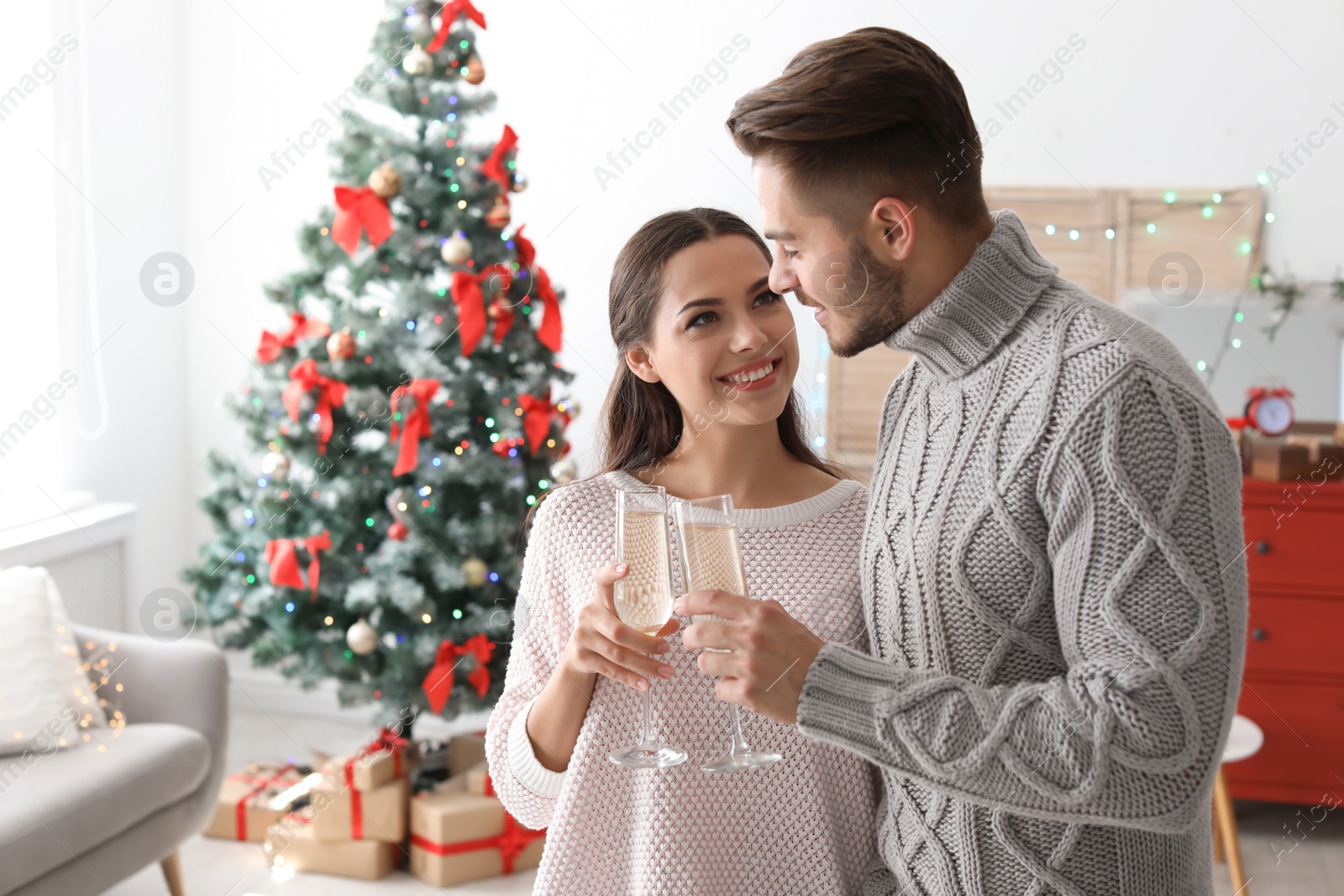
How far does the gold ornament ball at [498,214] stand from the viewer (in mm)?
2949

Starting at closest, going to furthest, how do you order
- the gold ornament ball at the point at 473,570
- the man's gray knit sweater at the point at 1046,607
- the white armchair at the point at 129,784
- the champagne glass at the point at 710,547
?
the man's gray knit sweater at the point at 1046,607 < the champagne glass at the point at 710,547 < the white armchair at the point at 129,784 < the gold ornament ball at the point at 473,570

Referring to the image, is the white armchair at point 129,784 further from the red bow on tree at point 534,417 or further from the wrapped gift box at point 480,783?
the red bow on tree at point 534,417

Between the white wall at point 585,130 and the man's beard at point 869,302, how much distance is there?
2943 mm

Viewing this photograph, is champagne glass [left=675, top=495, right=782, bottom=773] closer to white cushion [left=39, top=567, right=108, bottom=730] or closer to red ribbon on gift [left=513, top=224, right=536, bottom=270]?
red ribbon on gift [left=513, top=224, right=536, bottom=270]

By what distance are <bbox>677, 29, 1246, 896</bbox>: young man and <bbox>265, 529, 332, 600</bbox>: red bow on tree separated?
2160mm

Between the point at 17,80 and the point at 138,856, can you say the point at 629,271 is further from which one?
the point at 17,80

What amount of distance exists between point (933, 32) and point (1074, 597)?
337 centimetres

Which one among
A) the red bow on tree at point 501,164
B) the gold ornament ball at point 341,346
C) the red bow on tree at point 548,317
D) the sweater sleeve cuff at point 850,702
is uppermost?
the red bow on tree at point 501,164

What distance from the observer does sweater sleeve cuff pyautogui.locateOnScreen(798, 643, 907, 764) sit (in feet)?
3.15

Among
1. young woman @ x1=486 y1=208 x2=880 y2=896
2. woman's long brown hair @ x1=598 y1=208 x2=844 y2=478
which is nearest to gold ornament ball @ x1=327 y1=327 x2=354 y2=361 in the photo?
woman's long brown hair @ x1=598 y1=208 x2=844 y2=478

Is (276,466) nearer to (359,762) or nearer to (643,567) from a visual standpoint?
(359,762)
